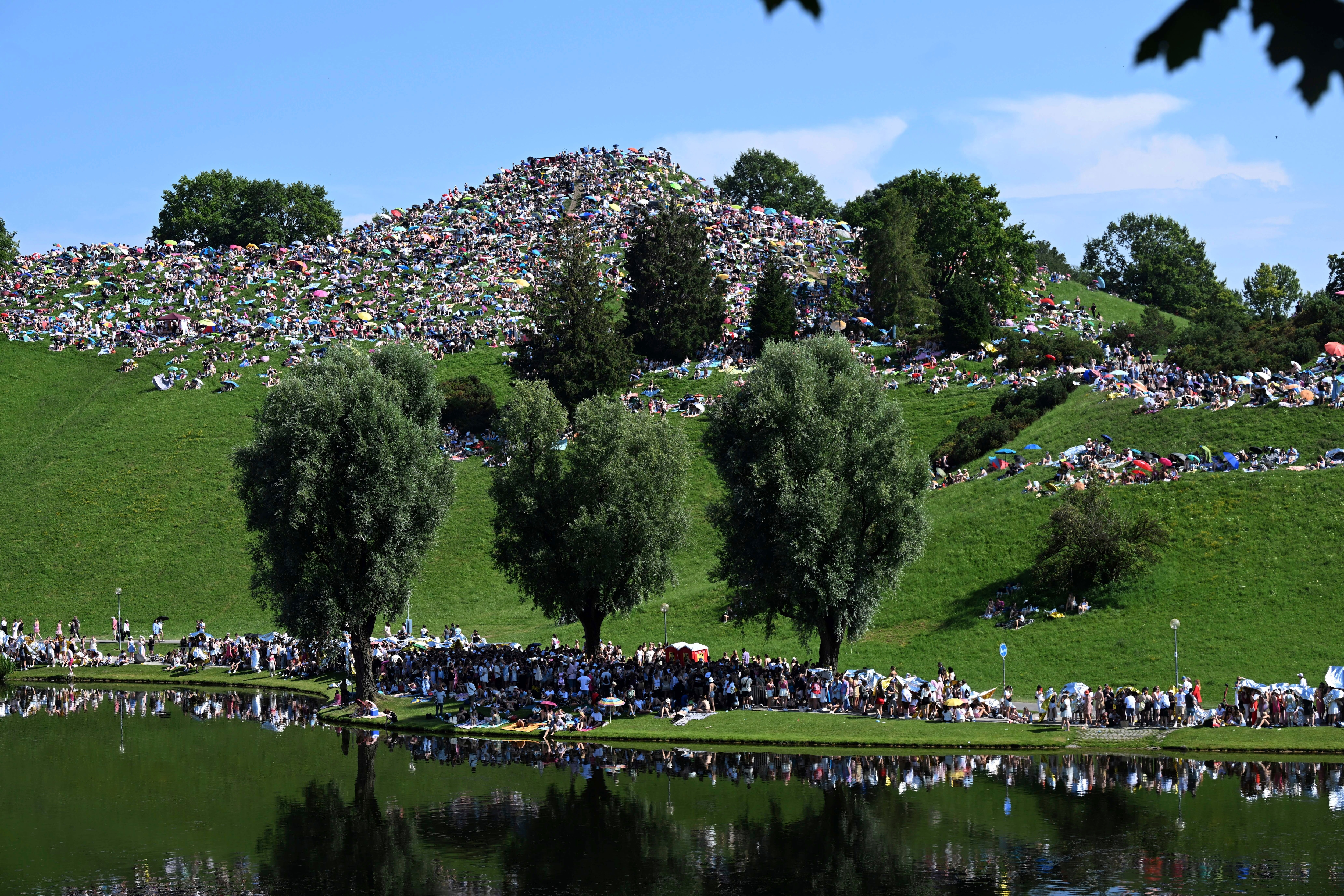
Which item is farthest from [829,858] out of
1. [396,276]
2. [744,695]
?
[396,276]

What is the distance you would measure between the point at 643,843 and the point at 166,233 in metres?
156

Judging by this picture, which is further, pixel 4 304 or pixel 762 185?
pixel 762 185

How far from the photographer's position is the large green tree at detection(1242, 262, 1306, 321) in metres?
147

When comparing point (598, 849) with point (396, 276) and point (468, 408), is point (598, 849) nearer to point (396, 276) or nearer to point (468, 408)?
point (468, 408)

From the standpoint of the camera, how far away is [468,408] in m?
91.1

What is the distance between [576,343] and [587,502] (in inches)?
1519

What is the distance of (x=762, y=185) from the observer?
175375mm

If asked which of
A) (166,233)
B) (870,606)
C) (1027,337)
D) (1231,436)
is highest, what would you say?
(166,233)

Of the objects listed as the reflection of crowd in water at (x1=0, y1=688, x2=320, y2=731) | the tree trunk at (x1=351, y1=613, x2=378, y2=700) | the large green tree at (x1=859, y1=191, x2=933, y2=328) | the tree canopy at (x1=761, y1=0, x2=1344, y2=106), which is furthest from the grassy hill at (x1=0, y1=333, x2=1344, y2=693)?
the tree canopy at (x1=761, y1=0, x2=1344, y2=106)

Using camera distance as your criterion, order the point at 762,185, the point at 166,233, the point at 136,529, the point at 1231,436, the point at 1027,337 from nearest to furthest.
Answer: the point at 1231,436 → the point at 136,529 → the point at 1027,337 → the point at 166,233 → the point at 762,185

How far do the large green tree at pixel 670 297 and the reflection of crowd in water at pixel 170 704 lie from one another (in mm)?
51496

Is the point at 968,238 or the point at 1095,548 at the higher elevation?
the point at 968,238

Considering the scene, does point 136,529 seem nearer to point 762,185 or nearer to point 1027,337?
point 1027,337

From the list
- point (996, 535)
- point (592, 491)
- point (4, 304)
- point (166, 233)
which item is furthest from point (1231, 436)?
point (166, 233)
